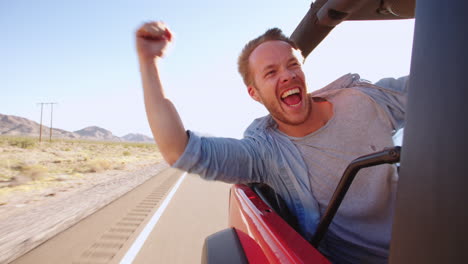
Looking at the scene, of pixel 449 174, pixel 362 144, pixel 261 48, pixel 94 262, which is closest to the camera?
pixel 449 174

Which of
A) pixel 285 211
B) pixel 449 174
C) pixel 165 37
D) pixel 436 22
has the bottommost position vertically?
pixel 285 211

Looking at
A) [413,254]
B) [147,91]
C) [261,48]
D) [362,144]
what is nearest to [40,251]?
[147,91]

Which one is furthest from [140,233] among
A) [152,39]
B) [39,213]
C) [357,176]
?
[357,176]

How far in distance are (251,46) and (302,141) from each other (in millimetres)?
846

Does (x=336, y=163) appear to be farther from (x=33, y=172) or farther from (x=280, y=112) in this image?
(x=33, y=172)

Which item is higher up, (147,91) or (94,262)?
(147,91)

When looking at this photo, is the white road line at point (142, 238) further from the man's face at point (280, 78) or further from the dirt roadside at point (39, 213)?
the man's face at point (280, 78)

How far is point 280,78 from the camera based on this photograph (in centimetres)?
205

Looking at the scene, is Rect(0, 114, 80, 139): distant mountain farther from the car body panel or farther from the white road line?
the car body panel

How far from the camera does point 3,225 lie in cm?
485

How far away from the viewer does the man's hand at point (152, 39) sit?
1.56 m

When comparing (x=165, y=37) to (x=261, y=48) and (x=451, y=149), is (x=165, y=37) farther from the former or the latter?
(x=451, y=149)

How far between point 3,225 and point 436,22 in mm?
6105

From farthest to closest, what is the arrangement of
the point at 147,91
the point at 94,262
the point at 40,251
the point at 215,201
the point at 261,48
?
the point at 215,201
the point at 40,251
the point at 94,262
the point at 261,48
the point at 147,91
